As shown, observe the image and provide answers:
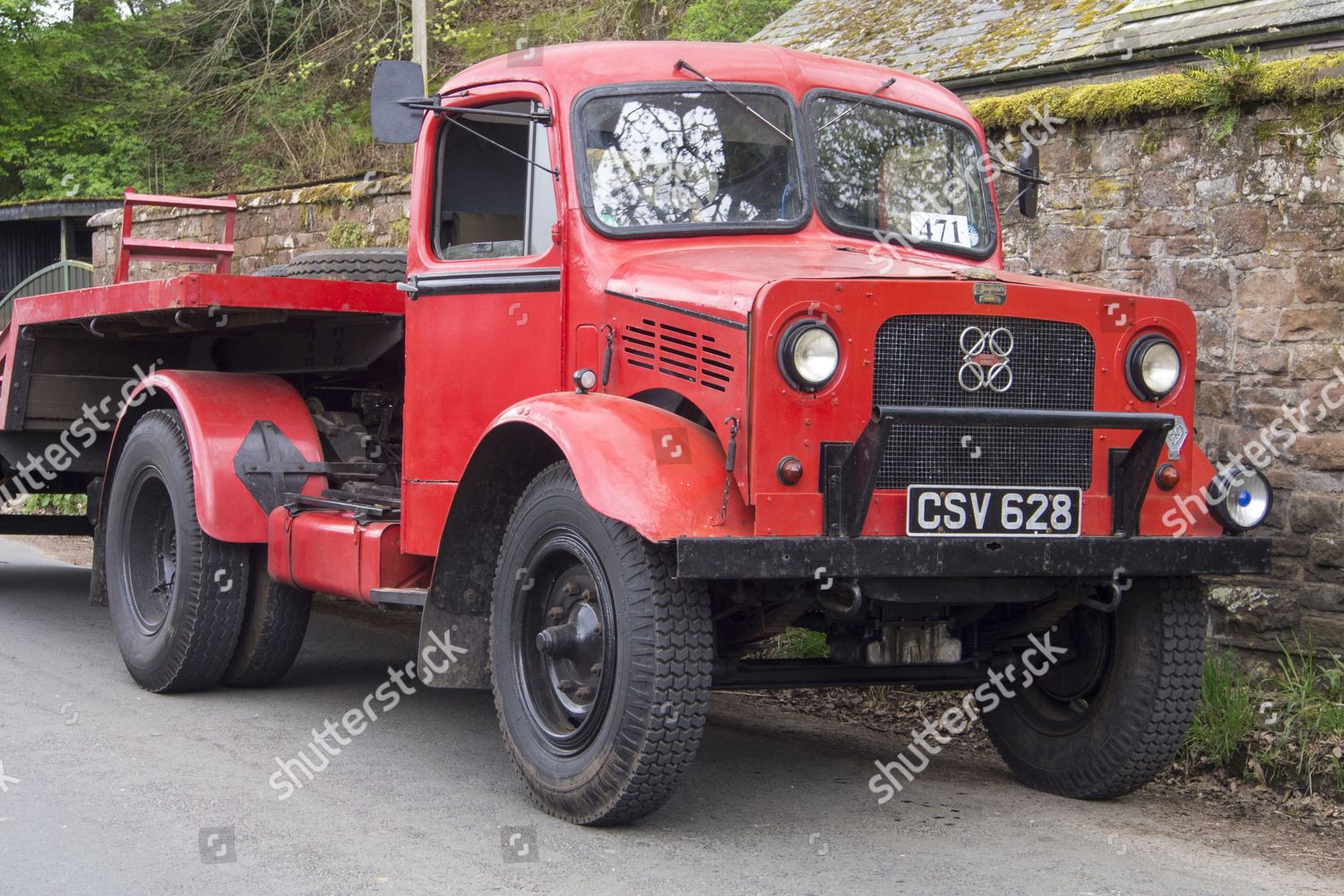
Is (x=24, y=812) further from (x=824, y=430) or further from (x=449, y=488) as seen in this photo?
(x=824, y=430)

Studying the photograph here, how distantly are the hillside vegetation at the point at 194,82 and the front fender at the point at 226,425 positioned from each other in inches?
735

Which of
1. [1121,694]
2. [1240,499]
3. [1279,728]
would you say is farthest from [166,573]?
[1279,728]

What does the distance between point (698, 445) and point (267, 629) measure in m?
2.87

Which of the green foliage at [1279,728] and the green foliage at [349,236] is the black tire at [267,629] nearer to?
the green foliage at [1279,728]

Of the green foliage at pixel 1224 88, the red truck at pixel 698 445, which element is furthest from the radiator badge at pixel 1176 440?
the green foliage at pixel 1224 88

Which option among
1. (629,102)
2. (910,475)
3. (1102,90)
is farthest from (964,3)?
(910,475)

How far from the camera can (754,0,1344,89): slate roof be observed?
30.3 ft

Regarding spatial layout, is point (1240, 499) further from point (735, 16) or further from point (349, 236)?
point (735, 16)

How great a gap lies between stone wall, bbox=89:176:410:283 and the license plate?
731cm

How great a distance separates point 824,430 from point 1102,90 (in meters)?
3.51

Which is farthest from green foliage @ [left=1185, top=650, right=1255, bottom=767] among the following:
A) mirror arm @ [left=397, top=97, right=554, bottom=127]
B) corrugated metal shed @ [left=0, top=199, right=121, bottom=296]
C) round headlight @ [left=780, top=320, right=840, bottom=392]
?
corrugated metal shed @ [left=0, top=199, right=121, bottom=296]

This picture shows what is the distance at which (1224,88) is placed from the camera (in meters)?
6.64

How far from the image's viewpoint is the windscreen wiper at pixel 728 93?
216 inches

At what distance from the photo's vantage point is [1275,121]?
21.4 ft
